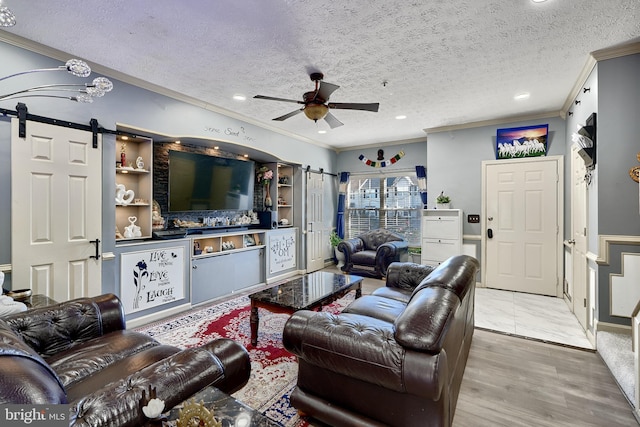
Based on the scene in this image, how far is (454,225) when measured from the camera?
5.02m

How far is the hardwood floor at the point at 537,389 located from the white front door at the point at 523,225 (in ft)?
6.65

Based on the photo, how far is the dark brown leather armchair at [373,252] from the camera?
5.36 metres

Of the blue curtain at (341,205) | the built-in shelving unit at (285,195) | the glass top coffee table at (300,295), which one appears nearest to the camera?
the glass top coffee table at (300,295)

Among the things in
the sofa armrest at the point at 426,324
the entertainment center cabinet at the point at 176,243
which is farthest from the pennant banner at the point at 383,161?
the sofa armrest at the point at 426,324

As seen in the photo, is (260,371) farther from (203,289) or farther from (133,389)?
(203,289)

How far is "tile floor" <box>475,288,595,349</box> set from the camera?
10.2 ft

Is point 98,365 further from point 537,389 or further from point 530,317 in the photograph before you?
point 530,317

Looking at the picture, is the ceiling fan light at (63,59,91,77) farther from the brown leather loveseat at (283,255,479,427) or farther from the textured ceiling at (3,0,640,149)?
the brown leather loveseat at (283,255,479,427)

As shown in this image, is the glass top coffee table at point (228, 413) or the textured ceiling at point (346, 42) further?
the textured ceiling at point (346, 42)

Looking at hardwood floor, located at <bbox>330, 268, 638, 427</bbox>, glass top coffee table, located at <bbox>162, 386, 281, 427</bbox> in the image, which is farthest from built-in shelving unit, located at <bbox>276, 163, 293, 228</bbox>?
glass top coffee table, located at <bbox>162, 386, 281, 427</bbox>

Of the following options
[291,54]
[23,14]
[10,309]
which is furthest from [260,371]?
[23,14]

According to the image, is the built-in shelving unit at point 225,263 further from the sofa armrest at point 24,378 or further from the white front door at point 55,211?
the sofa armrest at point 24,378

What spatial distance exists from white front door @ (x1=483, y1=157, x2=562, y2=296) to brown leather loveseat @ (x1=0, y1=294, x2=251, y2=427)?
4682 millimetres

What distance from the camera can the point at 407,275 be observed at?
3.29 metres
